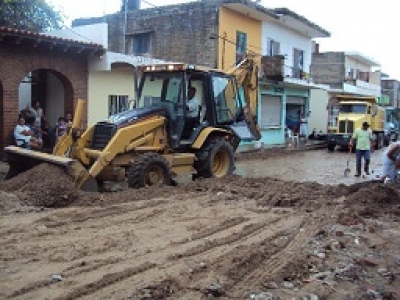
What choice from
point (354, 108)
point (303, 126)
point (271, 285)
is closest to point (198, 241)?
point (271, 285)

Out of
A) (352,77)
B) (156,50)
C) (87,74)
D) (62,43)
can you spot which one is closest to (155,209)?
(62,43)

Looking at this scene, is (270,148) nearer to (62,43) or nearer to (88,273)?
(62,43)

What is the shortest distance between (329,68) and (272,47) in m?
Result: 14.5

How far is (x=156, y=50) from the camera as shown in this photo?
78.8 ft

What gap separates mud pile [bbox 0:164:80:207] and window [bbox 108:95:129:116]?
866 cm

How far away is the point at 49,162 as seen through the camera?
351 inches

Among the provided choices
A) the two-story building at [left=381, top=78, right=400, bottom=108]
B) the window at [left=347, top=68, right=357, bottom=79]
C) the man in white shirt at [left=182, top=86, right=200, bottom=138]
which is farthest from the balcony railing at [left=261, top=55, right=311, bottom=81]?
the two-story building at [left=381, top=78, right=400, bottom=108]

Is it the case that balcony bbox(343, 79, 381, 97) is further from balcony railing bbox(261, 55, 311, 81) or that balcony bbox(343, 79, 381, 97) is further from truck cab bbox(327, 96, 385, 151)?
balcony railing bbox(261, 55, 311, 81)

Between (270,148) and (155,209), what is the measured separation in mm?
17485

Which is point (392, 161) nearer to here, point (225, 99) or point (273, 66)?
point (225, 99)

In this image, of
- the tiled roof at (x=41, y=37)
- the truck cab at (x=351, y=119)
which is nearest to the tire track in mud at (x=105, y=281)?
the tiled roof at (x=41, y=37)

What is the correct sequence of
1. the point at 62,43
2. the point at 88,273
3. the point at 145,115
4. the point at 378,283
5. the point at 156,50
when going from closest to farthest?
1. the point at 88,273
2. the point at 378,283
3. the point at 145,115
4. the point at 62,43
5. the point at 156,50

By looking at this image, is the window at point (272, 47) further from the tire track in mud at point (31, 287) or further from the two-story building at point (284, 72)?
the tire track in mud at point (31, 287)

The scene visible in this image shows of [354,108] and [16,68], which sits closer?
[16,68]
